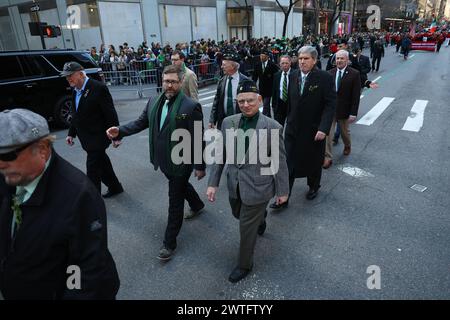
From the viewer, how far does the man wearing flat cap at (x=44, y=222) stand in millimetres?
1622

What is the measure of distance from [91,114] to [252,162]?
252 centimetres

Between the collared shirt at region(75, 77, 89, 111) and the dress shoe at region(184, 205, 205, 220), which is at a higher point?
the collared shirt at region(75, 77, 89, 111)

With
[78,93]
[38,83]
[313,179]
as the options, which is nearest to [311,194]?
[313,179]

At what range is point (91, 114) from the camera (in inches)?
172

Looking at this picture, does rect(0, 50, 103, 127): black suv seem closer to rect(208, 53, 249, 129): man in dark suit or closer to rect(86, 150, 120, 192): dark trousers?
rect(86, 150, 120, 192): dark trousers

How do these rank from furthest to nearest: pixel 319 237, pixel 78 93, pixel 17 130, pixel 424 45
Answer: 1. pixel 424 45
2. pixel 78 93
3. pixel 319 237
4. pixel 17 130

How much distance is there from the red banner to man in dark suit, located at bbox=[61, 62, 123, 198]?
127ft

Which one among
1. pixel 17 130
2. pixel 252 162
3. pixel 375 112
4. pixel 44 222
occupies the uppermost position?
pixel 17 130

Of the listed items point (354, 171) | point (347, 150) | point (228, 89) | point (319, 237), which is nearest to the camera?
point (319, 237)

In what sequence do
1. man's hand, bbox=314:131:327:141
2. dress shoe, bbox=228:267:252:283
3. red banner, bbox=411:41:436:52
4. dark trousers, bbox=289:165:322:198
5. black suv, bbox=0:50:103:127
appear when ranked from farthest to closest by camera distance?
red banner, bbox=411:41:436:52
black suv, bbox=0:50:103:127
dark trousers, bbox=289:165:322:198
man's hand, bbox=314:131:327:141
dress shoe, bbox=228:267:252:283

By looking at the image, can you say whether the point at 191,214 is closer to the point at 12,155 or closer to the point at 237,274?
the point at 237,274

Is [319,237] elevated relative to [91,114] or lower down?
lower down

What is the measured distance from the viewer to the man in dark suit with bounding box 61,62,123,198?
425 centimetres

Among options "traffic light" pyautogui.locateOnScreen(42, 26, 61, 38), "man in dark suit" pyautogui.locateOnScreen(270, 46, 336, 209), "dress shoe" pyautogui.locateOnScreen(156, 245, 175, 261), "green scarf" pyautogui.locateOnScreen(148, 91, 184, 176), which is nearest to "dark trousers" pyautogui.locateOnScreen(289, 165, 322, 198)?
"man in dark suit" pyautogui.locateOnScreen(270, 46, 336, 209)
